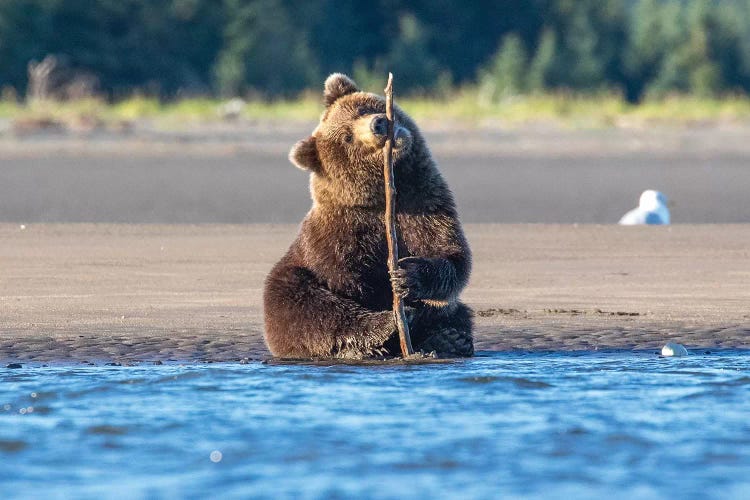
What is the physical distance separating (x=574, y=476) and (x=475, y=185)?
13.4 m

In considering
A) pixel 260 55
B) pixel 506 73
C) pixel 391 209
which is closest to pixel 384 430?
pixel 391 209

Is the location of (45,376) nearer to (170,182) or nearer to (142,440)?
(142,440)

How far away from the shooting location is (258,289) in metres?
9.03

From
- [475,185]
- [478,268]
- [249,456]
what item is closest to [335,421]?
[249,456]

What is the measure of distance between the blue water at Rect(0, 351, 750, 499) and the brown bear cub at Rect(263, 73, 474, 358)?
162 millimetres

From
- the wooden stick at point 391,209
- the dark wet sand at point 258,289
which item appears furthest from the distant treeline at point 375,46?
the wooden stick at point 391,209

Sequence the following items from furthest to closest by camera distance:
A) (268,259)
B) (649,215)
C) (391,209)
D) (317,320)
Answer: (649,215)
(268,259)
(317,320)
(391,209)

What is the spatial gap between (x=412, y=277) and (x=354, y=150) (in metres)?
0.65

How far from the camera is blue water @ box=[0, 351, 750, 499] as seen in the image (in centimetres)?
496

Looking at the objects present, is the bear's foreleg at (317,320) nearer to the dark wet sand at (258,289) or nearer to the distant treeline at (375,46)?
the dark wet sand at (258,289)

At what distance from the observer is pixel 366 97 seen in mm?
6758

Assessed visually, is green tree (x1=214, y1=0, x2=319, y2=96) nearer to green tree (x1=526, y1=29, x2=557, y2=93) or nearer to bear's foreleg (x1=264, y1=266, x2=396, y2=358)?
green tree (x1=526, y1=29, x2=557, y2=93)

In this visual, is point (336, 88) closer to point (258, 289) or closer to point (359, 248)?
point (359, 248)

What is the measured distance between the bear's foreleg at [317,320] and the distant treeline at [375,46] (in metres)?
28.3
